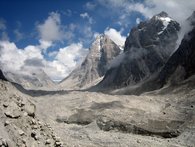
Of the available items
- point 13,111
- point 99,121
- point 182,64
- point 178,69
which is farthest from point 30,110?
point 182,64

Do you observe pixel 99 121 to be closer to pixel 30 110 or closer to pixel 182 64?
pixel 30 110

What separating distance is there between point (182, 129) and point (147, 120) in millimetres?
10532

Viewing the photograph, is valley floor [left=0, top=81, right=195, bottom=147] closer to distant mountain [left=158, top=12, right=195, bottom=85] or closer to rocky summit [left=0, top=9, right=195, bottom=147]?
rocky summit [left=0, top=9, right=195, bottom=147]

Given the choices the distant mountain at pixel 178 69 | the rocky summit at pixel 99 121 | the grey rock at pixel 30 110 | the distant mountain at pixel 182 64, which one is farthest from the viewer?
the distant mountain at pixel 182 64

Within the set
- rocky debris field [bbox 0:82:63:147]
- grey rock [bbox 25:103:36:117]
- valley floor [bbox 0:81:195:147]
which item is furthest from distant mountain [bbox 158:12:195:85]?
rocky debris field [bbox 0:82:63:147]

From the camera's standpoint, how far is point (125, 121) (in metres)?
63.2

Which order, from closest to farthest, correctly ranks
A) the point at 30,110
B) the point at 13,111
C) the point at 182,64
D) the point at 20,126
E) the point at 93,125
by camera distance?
the point at 20,126, the point at 13,111, the point at 30,110, the point at 93,125, the point at 182,64

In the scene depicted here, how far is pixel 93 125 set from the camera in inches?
2402

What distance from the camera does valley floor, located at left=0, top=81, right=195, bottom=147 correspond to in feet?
72.1

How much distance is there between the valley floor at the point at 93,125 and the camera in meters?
22.0

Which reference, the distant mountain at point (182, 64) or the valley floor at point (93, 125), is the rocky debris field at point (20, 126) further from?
the distant mountain at point (182, 64)

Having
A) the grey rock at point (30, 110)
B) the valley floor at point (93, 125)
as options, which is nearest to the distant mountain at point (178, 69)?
the valley floor at point (93, 125)

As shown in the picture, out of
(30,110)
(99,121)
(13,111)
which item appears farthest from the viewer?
(99,121)

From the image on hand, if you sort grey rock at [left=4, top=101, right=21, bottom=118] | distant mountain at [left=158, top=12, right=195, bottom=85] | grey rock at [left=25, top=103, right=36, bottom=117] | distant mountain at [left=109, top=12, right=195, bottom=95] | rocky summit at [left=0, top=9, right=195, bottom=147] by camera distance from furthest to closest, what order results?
distant mountain at [left=158, top=12, right=195, bottom=85]
distant mountain at [left=109, top=12, right=195, bottom=95]
grey rock at [left=25, top=103, right=36, bottom=117]
rocky summit at [left=0, top=9, right=195, bottom=147]
grey rock at [left=4, top=101, right=21, bottom=118]
